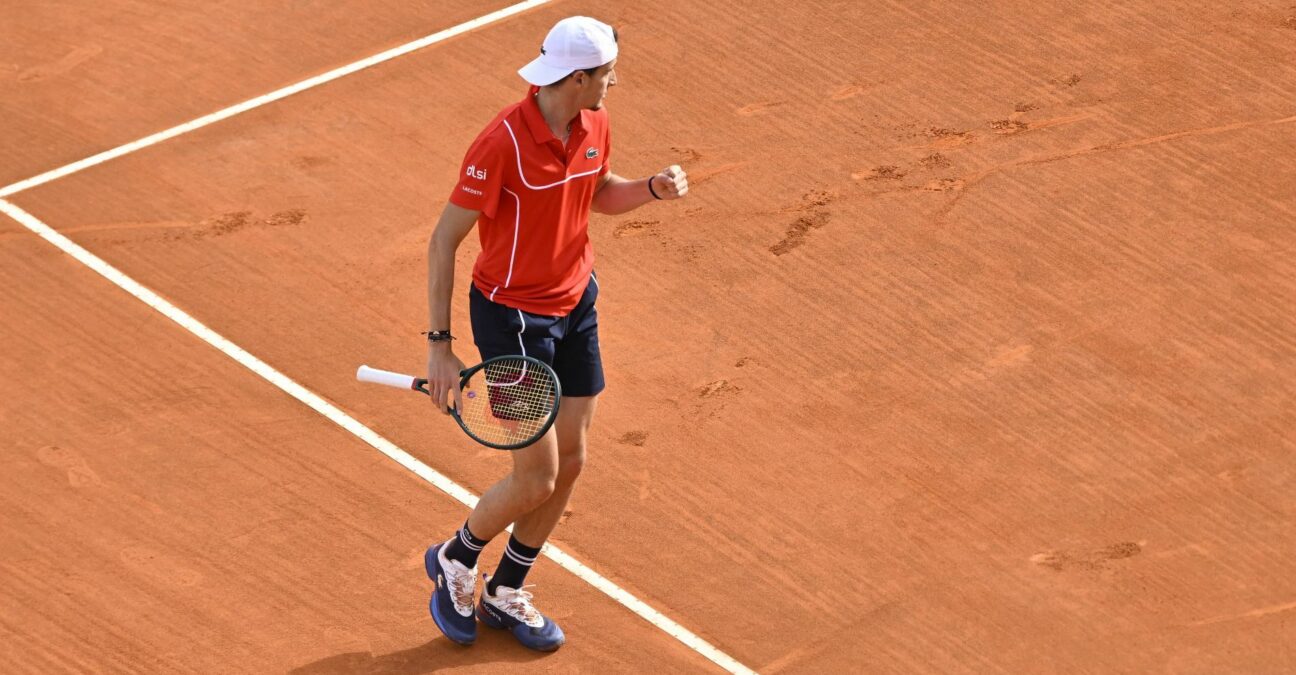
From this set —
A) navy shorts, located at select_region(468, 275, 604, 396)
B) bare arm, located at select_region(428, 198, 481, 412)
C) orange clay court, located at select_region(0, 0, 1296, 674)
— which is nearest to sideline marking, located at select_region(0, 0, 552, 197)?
orange clay court, located at select_region(0, 0, 1296, 674)

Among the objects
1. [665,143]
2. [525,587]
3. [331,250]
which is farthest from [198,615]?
[665,143]

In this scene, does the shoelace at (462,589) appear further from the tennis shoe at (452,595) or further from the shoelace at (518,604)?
the shoelace at (518,604)

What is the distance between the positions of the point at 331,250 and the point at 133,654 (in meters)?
3.00

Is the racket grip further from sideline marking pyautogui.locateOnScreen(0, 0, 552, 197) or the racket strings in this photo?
sideline marking pyautogui.locateOnScreen(0, 0, 552, 197)

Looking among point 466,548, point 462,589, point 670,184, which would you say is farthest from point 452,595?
point 670,184

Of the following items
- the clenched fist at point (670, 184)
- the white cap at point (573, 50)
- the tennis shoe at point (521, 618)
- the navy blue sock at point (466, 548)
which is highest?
the white cap at point (573, 50)

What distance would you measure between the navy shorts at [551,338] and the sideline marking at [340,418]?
3.49ft

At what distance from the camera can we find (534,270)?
232 inches

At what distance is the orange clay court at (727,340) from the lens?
21.7 feet

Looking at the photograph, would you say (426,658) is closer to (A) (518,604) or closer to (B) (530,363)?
(A) (518,604)

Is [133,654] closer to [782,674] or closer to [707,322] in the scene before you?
[782,674]

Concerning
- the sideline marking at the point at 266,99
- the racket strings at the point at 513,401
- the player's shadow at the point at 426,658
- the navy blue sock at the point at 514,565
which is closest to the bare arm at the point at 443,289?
the racket strings at the point at 513,401

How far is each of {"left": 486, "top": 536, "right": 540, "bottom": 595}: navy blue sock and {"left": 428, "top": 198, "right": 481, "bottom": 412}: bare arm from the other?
2.55ft

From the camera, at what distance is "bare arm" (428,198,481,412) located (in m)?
5.75
